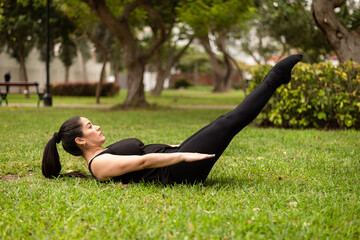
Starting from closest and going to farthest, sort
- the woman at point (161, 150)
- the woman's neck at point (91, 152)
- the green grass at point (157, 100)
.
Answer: the woman at point (161, 150) → the woman's neck at point (91, 152) → the green grass at point (157, 100)

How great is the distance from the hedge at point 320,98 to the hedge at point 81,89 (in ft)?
67.9

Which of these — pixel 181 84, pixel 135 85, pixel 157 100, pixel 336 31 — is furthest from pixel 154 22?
pixel 181 84

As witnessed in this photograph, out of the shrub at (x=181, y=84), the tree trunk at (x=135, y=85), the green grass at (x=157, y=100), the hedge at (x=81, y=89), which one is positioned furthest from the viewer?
the shrub at (x=181, y=84)

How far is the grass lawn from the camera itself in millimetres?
2758

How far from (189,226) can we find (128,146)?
4.29 feet

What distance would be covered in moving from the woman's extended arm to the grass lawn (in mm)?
181

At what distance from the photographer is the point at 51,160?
13.5 feet

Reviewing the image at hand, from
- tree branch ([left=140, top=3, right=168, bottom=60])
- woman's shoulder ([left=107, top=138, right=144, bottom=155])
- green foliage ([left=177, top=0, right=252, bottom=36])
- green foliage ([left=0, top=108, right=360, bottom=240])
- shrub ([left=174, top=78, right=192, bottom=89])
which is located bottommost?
green foliage ([left=0, top=108, right=360, bottom=240])

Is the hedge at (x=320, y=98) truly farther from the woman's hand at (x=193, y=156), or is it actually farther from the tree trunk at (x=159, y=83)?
the tree trunk at (x=159, y=83)

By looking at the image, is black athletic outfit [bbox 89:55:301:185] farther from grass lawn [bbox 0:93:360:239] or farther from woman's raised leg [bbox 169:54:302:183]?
grass lawn [bbox 0:93:360:239]

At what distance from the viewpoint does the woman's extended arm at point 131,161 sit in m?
3.45

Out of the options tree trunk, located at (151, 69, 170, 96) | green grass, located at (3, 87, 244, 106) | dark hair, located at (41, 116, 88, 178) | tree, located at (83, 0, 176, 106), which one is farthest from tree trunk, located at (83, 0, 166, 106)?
tree trunk, located at (151, 69, 170, 96)

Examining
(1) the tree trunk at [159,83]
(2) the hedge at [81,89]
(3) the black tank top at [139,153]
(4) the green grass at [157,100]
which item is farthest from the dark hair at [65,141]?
(1) the tree trunk at [159,83]

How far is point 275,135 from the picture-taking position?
8.00 meters
